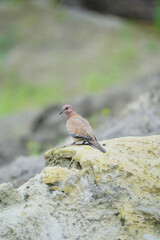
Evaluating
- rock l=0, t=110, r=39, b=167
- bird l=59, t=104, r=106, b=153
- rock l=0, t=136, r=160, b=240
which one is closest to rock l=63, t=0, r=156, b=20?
rock l=0, t=110, r=39, b=167

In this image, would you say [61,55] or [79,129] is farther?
[61,55]

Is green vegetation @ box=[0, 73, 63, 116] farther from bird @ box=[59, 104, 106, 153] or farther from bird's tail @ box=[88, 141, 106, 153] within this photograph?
bird's tail @ box=[88, 141, 106, 153]

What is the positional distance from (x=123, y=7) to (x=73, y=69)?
674 centimetres

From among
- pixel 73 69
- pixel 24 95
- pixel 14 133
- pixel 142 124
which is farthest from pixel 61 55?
pixel 142 124

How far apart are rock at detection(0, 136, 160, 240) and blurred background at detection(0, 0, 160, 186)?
157 inches

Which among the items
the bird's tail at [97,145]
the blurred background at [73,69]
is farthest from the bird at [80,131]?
the blurred background at [73,69]

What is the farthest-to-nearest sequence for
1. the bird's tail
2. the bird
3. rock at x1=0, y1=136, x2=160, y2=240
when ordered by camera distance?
the bird → the bird's tail → rock at x1=0, y1=136, x2=160, y2=240

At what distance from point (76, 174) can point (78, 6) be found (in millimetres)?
21351

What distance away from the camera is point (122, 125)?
30.6ft

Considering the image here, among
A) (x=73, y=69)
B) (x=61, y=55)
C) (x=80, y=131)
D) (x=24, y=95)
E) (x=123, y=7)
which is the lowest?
(x=80, y=131)

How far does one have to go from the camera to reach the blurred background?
502 inches

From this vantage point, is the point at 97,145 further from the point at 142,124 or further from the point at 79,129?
the point at 142,124

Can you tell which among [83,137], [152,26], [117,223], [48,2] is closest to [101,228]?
[117,223]

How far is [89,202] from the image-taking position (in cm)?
434
